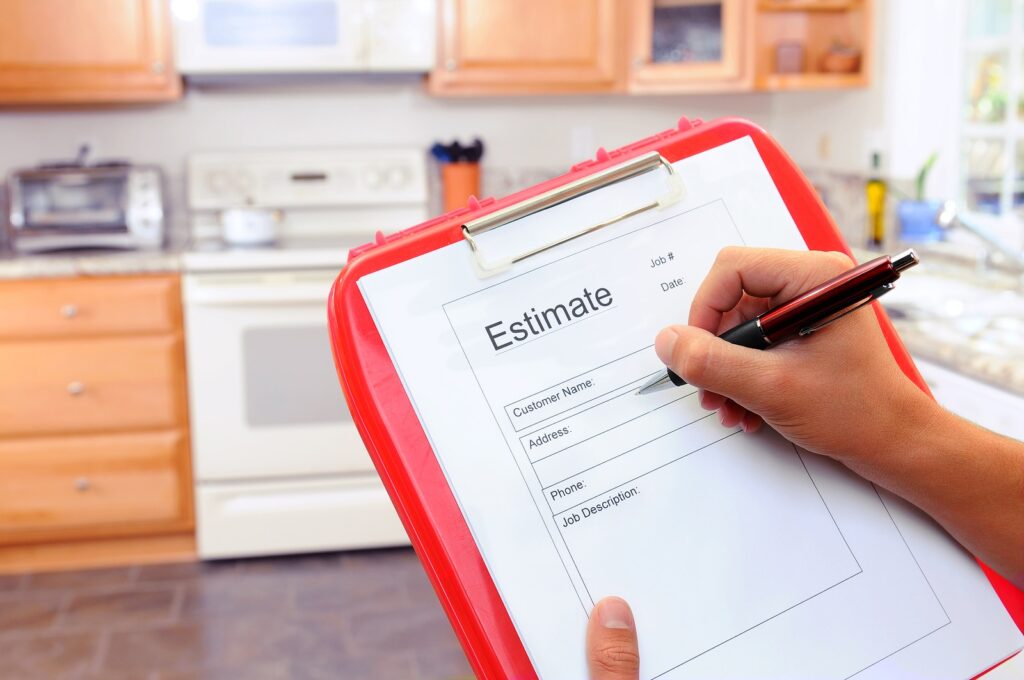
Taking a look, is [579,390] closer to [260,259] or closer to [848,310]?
[848,310]

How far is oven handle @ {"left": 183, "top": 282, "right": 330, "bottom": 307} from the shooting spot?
2.85 meters

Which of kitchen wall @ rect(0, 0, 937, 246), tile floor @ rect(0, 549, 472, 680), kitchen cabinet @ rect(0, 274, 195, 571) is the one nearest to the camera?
tile floor @ rect(0, 549, 472, 680)

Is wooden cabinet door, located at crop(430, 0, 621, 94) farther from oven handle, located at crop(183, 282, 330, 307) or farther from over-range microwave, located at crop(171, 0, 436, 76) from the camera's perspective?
oven handle, located at crop(183, 282, 330, 307)

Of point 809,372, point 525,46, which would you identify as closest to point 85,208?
point 525,46

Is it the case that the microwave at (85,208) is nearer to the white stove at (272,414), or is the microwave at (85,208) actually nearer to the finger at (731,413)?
the white stove at (272,414)

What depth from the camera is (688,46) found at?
125 inches

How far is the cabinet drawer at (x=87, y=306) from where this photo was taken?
110 inches

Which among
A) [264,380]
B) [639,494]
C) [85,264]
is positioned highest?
[639,494]

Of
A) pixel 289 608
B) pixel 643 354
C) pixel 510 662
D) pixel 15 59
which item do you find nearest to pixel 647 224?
pixel 643 354

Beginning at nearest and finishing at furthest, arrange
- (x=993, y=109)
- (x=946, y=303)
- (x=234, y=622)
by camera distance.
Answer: (x=946, y=303) < (x=234, y=622) < (x=993, y=109)

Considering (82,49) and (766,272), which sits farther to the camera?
(82,49)

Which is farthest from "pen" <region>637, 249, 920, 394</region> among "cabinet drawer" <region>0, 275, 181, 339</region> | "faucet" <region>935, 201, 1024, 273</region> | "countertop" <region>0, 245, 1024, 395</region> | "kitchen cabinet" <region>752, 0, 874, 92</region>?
"kitchen cabinet" <region>752, 0, 874, 92</region>

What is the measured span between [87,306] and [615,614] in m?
2.62

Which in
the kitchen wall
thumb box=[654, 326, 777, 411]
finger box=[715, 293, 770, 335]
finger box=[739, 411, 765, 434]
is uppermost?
the kitchen wall
